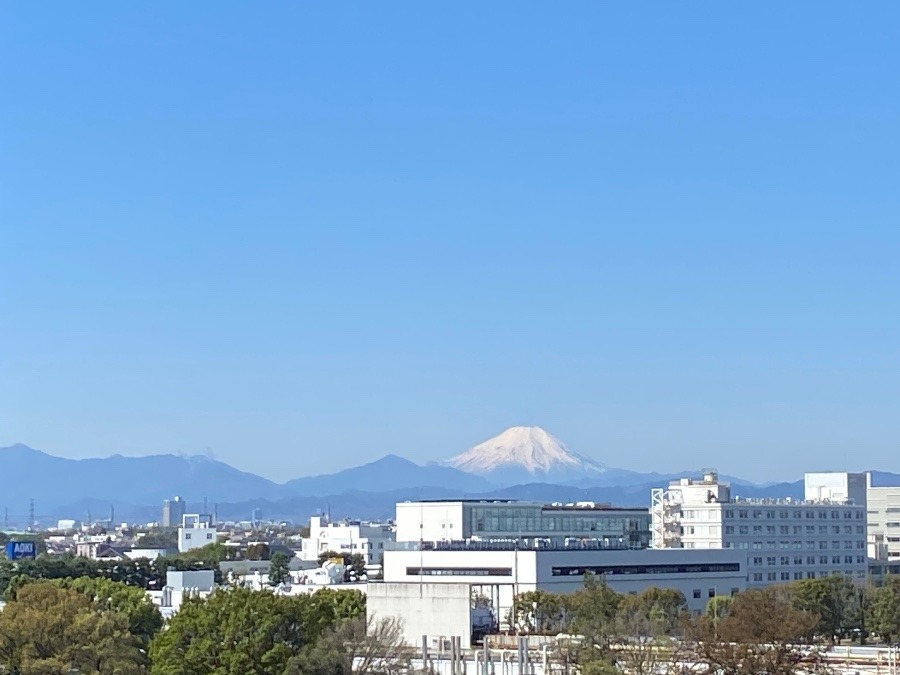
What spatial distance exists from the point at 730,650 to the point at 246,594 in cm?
1275

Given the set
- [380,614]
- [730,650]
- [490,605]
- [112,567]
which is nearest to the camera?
[730,650]

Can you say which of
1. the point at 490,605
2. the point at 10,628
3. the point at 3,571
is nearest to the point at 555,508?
the point at 490,605

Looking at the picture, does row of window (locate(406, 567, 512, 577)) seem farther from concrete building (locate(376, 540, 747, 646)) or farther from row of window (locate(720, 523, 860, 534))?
row of window (locate(720, 523, 860, 534))

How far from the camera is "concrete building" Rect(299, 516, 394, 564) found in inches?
5404

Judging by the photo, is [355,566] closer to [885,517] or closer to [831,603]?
[885,517]

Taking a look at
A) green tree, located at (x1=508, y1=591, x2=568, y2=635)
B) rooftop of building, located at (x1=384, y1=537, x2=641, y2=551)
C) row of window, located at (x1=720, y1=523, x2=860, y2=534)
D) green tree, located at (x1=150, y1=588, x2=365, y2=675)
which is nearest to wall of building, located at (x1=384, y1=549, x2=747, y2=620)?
rooftop of building, located at (x1=384, y1=537, x2=641, y2=551)

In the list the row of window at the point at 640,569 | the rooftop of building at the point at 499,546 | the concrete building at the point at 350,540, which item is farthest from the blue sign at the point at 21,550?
the row of window at the point at 640,569

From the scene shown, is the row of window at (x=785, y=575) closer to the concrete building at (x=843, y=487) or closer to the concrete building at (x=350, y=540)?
the concrete building at (x=843, y=487)

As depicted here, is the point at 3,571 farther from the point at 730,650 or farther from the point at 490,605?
the point at 730,650

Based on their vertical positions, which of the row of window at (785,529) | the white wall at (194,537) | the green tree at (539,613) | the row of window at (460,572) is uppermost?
the row of window at (785,529)

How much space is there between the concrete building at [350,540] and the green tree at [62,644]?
290ft

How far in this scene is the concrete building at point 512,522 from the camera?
88938 millimetres

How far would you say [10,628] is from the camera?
145ft

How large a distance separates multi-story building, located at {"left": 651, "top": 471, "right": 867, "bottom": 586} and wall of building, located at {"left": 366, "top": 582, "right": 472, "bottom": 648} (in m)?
42.1
